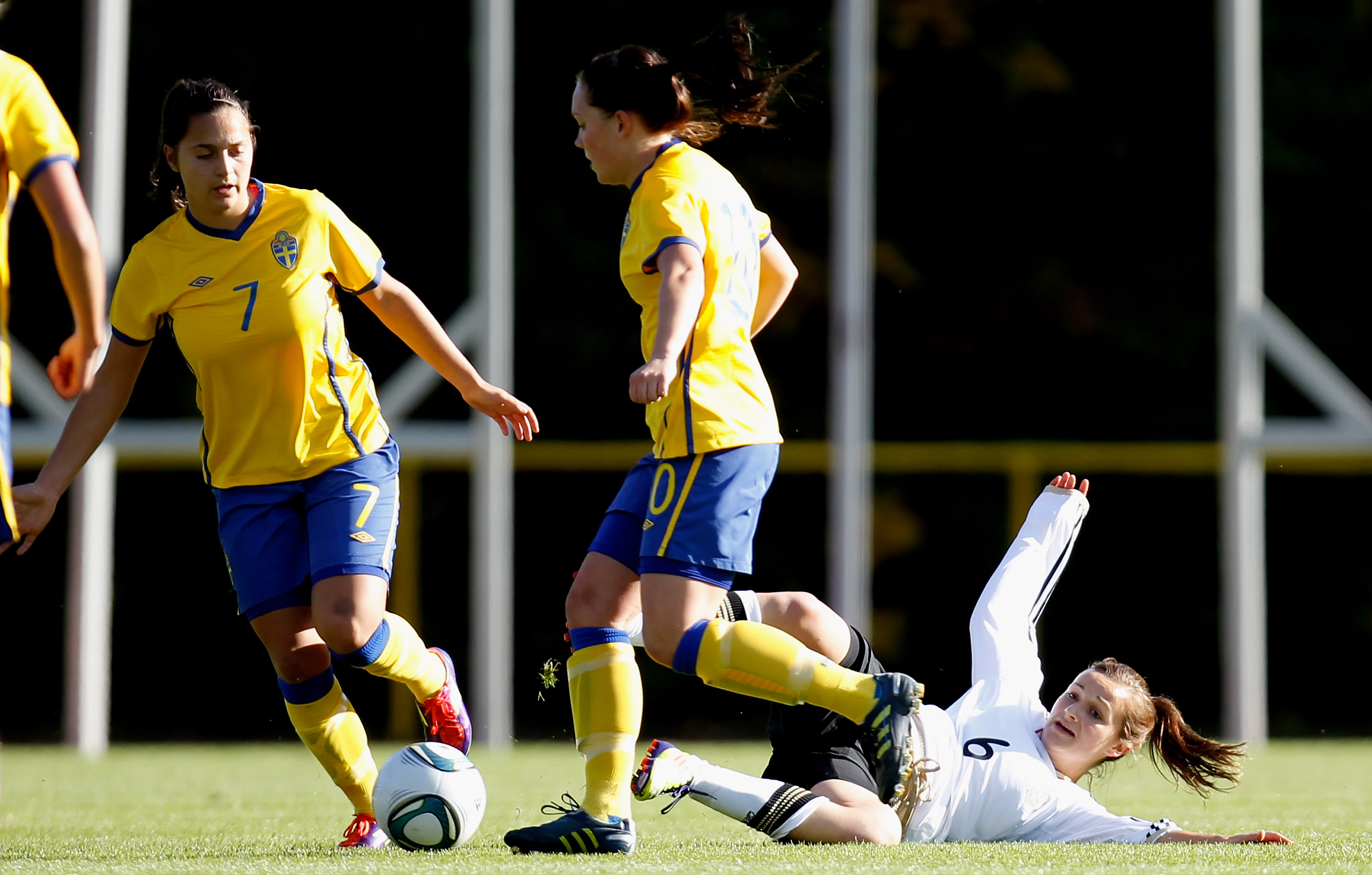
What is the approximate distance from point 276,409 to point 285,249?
35 cm

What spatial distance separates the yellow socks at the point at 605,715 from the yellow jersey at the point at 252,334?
734 millimetres

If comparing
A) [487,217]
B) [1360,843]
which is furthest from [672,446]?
[487,217]

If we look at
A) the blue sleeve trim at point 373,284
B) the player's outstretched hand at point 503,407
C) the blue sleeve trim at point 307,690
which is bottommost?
the blue sleeve trim at point 307,690

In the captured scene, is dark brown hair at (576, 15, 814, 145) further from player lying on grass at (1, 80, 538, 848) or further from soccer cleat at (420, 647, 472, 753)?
soccer cleat at (420, 647, 472, 753)

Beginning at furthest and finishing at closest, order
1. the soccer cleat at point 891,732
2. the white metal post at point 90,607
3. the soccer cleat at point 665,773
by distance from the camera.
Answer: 1. the white metal post at point 90,607
2. the soccer cleat at point 665,773
3. the soccer cleat at point 891,732

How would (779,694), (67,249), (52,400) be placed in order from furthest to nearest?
1. (52,400)
2. (779,694)
3. (67,249)

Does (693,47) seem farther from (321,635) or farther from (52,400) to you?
(52,400)

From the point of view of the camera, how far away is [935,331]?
1051 centimetres

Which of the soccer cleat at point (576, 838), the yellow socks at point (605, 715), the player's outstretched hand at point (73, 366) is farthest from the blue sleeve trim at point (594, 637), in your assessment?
the player's outstretched hand at point (73, 366)

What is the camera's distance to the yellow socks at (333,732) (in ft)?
12.0

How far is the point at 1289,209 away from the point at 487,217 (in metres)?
5.57

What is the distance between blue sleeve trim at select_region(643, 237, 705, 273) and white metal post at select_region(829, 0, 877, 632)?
4232 mm

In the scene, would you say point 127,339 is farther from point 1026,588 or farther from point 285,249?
point 1026,588

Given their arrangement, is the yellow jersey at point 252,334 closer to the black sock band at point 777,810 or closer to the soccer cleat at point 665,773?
the soccer cleat at point 665,773
